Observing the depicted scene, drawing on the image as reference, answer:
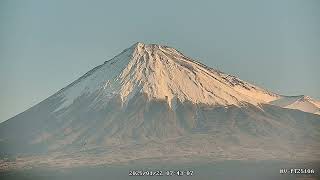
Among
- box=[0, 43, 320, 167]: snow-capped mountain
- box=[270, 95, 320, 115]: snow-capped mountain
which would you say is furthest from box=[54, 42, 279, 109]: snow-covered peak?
box=[270, 95, 320, 115]: snow-capped mountain

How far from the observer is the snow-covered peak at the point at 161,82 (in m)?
132

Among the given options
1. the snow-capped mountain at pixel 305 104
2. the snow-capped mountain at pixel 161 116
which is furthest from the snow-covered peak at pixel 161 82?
the snow-capped mountain at pixel 305 104

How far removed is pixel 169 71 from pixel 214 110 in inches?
556

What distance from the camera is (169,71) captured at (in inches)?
5507

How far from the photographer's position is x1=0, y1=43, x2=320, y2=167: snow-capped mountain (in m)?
114

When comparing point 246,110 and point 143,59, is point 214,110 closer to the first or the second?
point 246,110

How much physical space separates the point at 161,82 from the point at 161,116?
13.7 metres

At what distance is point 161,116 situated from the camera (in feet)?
409

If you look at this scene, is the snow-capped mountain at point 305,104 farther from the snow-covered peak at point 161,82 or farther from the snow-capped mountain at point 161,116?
the snow-covered peak at point 161,82

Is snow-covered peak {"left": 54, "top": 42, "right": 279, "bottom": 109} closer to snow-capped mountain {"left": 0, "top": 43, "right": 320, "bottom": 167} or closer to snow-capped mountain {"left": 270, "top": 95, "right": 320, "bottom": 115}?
snow-capped mountain {"left": 0, "top": 43, "right": 320, "bottom": 167}

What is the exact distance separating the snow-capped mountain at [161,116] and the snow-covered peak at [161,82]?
18cm

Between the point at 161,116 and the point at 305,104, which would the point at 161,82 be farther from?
the point at 305,104

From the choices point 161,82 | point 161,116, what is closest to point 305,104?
point 161,82

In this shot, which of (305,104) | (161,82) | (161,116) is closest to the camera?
(161,116)
